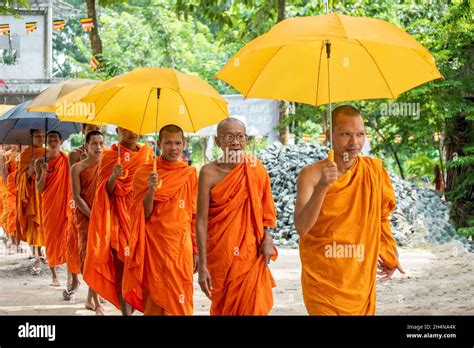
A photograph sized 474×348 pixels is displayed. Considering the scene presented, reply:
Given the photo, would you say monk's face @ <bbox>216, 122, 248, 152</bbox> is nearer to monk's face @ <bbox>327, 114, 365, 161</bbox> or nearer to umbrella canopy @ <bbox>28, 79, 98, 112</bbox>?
monk's face @ <bbox>327, 114, 365, 161</bbox>

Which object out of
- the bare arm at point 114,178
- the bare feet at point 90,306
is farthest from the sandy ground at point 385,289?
the bare arm at point 114,178

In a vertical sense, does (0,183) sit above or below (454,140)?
below

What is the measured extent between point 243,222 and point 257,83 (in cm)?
103

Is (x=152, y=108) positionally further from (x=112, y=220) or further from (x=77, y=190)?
(x=77, y=190)

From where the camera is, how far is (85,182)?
822 cm

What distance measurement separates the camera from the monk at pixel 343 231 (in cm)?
495

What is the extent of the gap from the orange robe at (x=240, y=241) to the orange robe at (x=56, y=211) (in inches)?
176

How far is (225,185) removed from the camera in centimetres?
599

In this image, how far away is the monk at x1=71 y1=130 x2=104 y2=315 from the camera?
818cm

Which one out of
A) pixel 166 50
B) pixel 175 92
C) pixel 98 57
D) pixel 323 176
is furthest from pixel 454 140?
pixel 166 50

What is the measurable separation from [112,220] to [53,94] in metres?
2.02

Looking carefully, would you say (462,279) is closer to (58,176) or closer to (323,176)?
(58,176)

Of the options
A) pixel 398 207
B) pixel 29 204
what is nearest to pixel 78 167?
pixel 29 204

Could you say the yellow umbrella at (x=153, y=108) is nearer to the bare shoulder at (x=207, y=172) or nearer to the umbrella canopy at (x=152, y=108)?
the umbrella canopy at (x=152, y=108)
